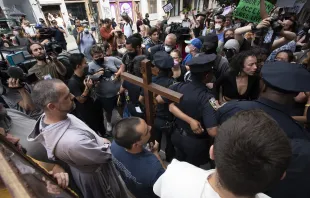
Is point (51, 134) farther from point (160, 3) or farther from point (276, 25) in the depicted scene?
point (160, 3)

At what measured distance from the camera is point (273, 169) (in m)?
0.66

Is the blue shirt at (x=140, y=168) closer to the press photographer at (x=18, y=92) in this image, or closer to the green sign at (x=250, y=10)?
the press photographer at (x=18, y=92)

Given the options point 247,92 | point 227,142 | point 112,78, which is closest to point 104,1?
point 112,78

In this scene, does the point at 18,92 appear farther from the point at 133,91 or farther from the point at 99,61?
the point at 133,91

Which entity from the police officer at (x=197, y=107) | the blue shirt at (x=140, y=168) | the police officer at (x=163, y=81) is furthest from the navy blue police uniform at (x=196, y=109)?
the blue shirt at (x=140, y=168)

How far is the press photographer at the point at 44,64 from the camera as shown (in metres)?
2.88

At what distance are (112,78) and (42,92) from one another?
1720 millimetres

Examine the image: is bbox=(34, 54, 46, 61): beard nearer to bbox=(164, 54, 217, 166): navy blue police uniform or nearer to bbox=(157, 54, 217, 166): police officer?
bbox=(157, 54, 217, 166): police officer

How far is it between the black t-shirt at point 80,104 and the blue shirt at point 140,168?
1.51 metres

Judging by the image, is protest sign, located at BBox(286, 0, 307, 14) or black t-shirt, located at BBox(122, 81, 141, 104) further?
protest sign, located at BBox(286, 0, 307, 14)

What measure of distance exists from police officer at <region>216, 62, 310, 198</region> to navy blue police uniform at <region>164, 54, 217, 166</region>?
1.23ft

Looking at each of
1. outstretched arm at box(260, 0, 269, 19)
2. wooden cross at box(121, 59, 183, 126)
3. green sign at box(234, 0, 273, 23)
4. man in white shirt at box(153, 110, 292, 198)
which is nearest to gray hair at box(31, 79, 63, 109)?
wooden cross at box(121, 59, 183, 126)

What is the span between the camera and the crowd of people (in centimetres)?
70

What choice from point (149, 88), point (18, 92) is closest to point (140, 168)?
point (149, 88)
